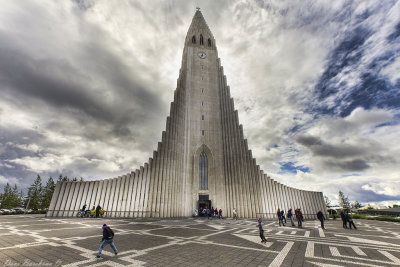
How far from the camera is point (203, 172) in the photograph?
2995cm

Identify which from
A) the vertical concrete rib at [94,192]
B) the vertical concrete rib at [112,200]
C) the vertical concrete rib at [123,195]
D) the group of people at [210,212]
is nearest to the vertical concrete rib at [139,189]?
the vertical concrete rib at [123,195]

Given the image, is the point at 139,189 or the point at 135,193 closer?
the point at 135,193

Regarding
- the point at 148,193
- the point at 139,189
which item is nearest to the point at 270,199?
the point at 148,193

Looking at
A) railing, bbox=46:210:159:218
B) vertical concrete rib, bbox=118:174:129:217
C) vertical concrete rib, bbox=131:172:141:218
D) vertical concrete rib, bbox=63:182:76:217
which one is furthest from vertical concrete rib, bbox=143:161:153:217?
vertical concrete rib, bbox=63:182:76:217

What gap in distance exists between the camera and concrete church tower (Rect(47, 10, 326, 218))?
85.9 feet

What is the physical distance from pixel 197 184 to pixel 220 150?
7284 millimetres

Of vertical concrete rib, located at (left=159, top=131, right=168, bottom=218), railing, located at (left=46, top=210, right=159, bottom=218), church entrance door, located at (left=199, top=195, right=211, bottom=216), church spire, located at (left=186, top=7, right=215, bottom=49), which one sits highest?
church spire, located at (left=186, top=7, right=215, bottom=49)

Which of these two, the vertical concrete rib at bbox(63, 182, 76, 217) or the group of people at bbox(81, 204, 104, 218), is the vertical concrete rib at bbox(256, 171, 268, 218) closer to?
the group of people at bbox(81, 204, 104, 218)

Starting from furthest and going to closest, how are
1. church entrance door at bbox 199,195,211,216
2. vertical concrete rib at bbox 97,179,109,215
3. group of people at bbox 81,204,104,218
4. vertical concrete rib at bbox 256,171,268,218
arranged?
church entrance door at bbox 199,195,211,216 < vertical concrete rib at bbox 256,171,268,218 < vertical concrete rib at bbox 97,179,109,215 < group of people at bbox 81,204,104,218

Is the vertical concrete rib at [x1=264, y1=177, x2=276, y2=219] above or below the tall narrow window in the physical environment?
below

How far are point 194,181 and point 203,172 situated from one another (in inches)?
88.9

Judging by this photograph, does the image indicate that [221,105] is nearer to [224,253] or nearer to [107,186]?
[107,186]

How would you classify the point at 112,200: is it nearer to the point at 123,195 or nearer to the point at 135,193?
the point at 123,195

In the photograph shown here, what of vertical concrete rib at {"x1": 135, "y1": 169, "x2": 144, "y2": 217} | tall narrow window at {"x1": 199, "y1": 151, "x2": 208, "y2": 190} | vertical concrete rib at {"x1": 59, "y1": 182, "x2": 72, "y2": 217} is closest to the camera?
vertical concrete rib at {"x1": 135, "y1": 169, "x2": 144, "y2": 217}
